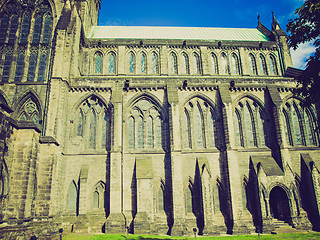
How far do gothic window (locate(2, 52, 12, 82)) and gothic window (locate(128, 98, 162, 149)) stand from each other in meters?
12.3

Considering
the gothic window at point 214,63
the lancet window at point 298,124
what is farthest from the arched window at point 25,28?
the lancet window at point 298,124

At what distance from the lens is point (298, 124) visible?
25.5 m

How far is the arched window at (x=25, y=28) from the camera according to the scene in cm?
2556

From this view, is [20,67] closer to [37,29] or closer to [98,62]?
[37,29]

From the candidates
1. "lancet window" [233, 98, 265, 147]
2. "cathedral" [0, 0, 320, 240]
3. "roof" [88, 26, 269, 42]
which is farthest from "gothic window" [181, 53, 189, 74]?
"lancet window" [233, 98, 265, 147]

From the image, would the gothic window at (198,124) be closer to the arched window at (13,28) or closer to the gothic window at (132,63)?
the gothic window at (132,63)

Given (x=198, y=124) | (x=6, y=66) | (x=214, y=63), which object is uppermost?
(x=214, y=63)

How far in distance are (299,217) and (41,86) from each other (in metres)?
25.2

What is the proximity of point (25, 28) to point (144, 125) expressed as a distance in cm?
1585

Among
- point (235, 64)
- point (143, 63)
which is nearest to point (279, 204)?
point (235, 64)

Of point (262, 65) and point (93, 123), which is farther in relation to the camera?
point (262, 65)

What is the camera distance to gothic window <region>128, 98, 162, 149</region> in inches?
930

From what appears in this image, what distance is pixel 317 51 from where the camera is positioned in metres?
13.4

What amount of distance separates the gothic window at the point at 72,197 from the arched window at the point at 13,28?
15.8m
